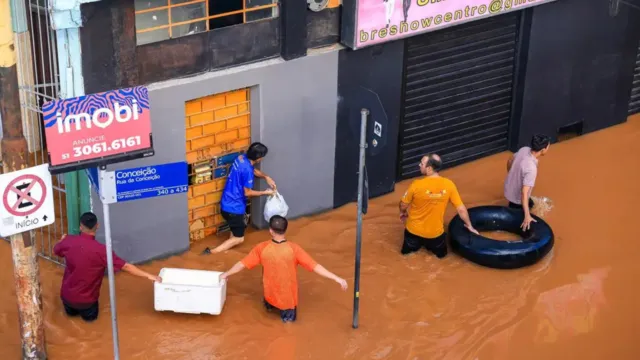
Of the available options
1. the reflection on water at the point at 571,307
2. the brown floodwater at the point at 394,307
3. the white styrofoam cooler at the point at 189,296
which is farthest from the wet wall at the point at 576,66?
the white styrofoam cooler at the point at 189,296

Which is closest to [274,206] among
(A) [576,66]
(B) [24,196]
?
(B) [24,196]

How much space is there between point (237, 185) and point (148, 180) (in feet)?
10.9

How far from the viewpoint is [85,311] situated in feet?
37.9

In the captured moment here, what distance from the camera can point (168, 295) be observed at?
1159cm

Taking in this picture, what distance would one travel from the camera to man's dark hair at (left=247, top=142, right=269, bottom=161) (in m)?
12.7

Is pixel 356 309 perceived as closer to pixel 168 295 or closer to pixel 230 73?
pixel 168 295

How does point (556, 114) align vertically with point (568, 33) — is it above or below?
below

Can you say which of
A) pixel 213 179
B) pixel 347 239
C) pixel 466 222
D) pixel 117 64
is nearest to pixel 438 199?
pixel 466 222

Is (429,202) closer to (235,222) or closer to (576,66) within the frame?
(235,222)

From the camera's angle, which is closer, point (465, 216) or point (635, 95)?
point (465, 216)

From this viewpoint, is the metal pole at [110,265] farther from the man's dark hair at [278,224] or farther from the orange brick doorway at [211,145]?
the orange brick doorway at [211,145]

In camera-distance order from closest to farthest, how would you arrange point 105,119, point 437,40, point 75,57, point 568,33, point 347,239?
point 105,119
point 75,57
point 347,239
point 437,40
point 568,33

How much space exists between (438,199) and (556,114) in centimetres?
443

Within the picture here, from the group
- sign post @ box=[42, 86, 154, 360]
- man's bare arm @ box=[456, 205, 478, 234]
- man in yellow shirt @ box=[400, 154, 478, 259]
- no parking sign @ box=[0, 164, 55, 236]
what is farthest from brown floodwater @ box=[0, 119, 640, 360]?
sign post @ box=[42, 86, 154, 360]
